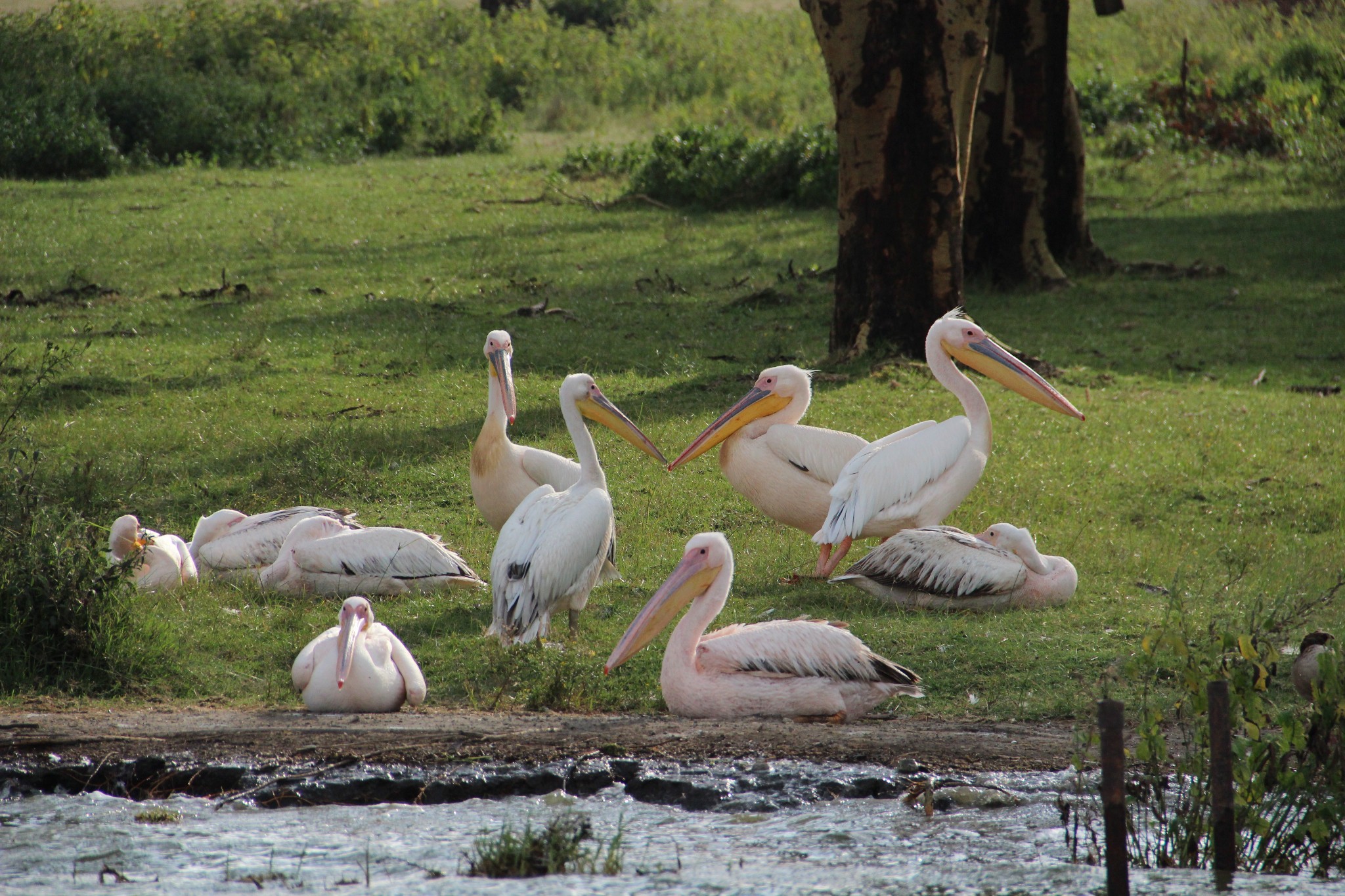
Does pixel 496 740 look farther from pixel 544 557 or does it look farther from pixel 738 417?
pixel 738 417

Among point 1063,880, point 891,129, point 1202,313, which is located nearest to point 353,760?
point 1063,880

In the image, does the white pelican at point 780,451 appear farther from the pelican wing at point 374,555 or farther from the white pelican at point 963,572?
the pelican wing at point 374,555

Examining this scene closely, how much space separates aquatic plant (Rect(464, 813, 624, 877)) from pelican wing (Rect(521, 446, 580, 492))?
130 inches

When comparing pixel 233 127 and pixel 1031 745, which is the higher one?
pixel 233 127

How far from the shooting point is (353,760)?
15.6 ft

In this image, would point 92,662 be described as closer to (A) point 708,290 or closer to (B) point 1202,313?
(A) point 708,290

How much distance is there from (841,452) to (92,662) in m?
3.73

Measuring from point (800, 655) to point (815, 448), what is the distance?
231 centimetres

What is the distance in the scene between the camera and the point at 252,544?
6984mm

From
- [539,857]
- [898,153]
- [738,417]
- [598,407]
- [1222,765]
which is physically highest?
[898,153]

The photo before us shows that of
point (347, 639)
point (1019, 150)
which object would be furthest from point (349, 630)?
point (1019, 150)

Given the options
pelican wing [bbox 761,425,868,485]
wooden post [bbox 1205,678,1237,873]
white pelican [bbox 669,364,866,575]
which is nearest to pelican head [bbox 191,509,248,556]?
white pelican [bbox 669,364,866,575]

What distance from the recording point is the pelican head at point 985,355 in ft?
25.8

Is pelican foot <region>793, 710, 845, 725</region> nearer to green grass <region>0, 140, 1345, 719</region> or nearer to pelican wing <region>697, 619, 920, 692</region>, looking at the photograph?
pelican wing <region>697, 619, 920, 692</region>
